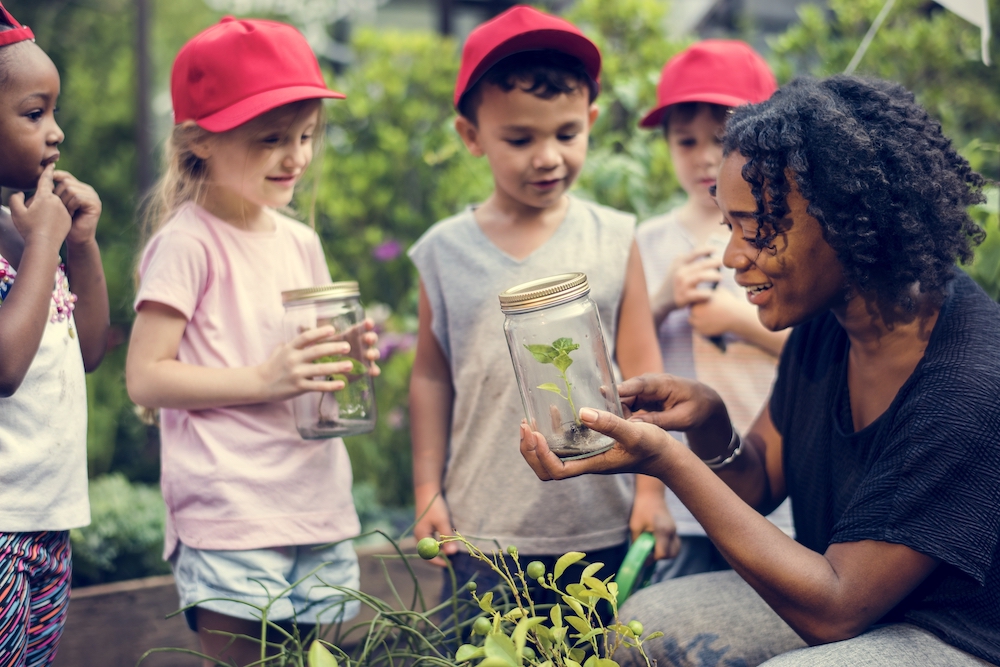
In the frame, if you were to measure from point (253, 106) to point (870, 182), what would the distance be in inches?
48.5

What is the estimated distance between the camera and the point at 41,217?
1453 mm

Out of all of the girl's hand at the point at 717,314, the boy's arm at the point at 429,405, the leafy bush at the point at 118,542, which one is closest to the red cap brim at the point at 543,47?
the boy's arm at the point at 429,405

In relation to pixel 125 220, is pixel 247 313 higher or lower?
lower

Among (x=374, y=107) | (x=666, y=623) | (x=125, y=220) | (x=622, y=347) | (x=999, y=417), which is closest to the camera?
(x=999, y=417)

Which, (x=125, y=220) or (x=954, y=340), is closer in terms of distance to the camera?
(x=954, y=340)

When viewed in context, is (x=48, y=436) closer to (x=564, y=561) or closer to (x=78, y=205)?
(x=78, y=205)

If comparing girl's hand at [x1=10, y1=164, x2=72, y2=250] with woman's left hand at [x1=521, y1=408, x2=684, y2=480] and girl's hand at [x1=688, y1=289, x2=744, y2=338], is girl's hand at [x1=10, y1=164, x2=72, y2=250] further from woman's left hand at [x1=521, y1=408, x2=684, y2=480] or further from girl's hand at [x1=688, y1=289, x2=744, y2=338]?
girl's hand at [x1=688, y1=289, x2=744, y2=338]

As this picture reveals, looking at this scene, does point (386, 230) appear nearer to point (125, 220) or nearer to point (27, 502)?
point (125, 220)

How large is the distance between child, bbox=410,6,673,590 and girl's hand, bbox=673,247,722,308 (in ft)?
0.52

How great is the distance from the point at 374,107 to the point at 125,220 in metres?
2.82

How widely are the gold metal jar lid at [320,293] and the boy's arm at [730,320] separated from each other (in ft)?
3.03

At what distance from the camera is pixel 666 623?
167cm

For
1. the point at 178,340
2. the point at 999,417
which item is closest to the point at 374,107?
the point at 178,340

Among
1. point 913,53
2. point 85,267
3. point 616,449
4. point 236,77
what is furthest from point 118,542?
point 913,53
